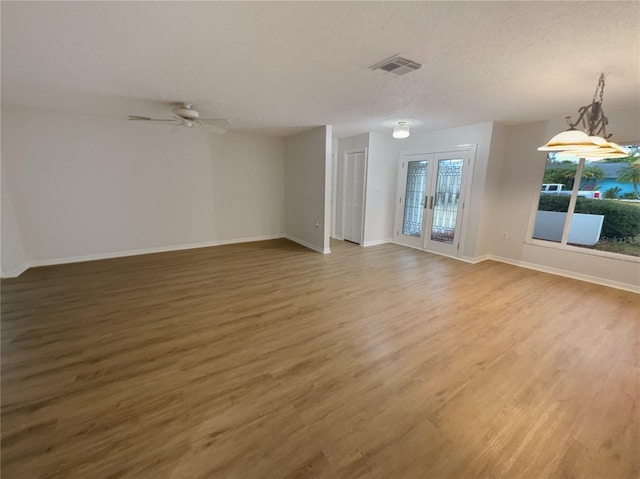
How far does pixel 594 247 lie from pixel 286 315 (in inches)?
186

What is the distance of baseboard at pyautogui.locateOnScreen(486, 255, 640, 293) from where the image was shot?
369cm

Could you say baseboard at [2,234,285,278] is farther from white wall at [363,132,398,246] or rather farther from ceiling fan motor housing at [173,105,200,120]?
ceiling fan motor housing at [173,105,200,120]

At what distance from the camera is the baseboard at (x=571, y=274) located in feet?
12.1

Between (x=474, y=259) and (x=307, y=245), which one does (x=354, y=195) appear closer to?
(x=307, y=245)

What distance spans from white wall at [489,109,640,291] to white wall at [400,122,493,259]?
1.05 ft

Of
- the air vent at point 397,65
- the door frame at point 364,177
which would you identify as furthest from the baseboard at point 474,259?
the air vent at point 397,65

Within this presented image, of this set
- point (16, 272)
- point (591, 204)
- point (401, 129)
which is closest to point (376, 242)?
point (401, 129)

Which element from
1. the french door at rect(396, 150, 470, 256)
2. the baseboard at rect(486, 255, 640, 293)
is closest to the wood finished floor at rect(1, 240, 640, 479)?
the baseboard at rect(486, 255, 640, 293)

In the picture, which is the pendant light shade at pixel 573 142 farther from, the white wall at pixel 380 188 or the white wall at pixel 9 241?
the white wall at pixel 9 241

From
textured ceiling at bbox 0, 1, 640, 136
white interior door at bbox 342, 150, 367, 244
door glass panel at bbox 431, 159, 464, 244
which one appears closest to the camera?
textured ceiling at bbox 0, 1, 640, 136

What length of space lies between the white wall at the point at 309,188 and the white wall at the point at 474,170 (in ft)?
7.41

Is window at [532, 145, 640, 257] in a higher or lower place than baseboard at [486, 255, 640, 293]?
higher

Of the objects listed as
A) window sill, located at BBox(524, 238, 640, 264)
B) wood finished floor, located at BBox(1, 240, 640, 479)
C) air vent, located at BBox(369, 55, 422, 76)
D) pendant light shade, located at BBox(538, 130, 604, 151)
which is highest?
air vent, located at BBox(369, 55, 422, 76)

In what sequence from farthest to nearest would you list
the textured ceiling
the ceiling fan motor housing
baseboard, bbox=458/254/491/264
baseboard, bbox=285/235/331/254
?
baseboard, bbox=285/235/331/254 → baseboard, bbox=458/254/491/264 → the ceiling fan motor housing → the textured ceiling
